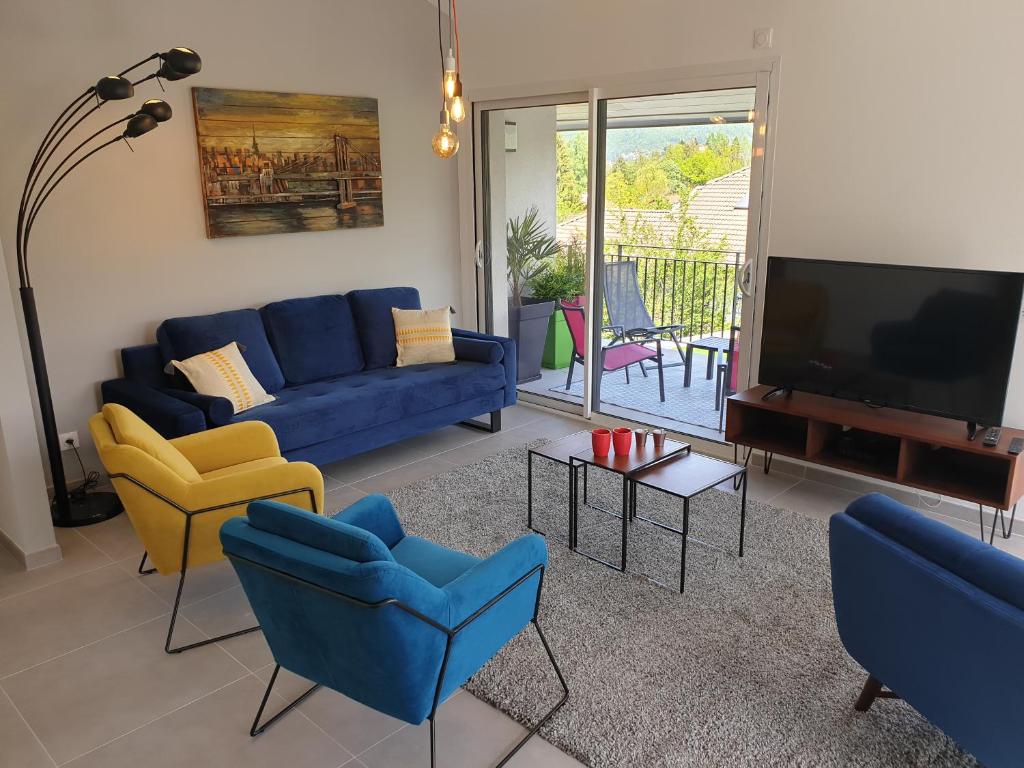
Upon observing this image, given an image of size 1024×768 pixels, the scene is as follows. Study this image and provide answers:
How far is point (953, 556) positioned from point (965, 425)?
2.16 m

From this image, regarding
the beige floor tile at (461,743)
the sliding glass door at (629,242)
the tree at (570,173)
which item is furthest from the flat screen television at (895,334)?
the beige floor tile at (461,743)

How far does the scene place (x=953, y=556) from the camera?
82.7 inches

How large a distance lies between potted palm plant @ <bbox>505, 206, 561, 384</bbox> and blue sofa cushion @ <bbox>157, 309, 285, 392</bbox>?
196cm

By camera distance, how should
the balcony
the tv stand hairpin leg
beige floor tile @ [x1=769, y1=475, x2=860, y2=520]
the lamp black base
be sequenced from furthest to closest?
the balcony < beige floor tile @ [x1=769, y1=475, x2=860, y2=520] < the lamp black base < the tv stand hairpin leg

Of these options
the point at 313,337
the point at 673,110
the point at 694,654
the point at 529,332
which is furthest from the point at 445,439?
the point at 694,654

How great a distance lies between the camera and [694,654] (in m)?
2.96

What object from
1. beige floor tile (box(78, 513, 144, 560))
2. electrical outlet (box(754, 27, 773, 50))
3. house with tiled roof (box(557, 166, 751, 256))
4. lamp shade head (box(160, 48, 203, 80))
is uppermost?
electrical outlet (box(754, 27, 773, 50))

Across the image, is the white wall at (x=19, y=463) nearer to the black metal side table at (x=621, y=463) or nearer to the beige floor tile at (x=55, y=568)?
the beige floor tile at (x=55, y=568)

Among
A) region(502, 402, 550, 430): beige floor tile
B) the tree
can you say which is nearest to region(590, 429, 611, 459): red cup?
region(502, 402, 550, 430): beige floor tile

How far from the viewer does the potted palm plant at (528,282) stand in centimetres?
589

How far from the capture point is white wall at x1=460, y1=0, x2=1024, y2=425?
370 cm

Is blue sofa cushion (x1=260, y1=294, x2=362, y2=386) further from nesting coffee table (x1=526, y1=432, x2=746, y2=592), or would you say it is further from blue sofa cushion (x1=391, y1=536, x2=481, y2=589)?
blue sofa cushion (x1=391, y1=536, x2=481, y2=589)

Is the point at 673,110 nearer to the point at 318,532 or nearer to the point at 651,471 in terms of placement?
the point at 651,471

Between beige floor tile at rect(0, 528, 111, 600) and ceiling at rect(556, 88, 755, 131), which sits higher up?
ceiling at rect(556, 88, 755, 131)
